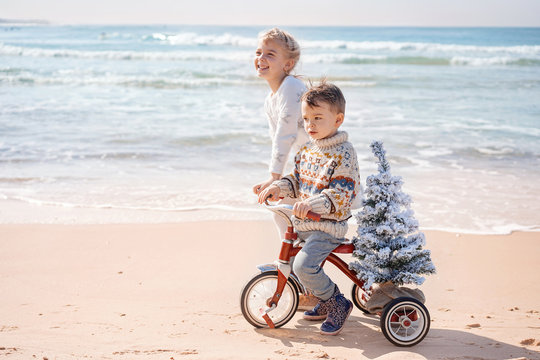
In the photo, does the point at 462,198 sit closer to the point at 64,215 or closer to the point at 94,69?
the point at 64,215

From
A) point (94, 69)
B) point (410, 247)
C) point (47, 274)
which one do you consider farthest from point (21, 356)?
point (94, 69)

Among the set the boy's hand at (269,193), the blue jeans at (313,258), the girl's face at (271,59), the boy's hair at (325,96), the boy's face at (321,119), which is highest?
the girl's face at (271,59)

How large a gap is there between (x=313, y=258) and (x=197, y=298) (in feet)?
3.91

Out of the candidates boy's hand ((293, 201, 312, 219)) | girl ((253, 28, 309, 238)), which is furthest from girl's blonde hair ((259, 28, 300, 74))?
boy's hand ((293, 201, 312, 219))

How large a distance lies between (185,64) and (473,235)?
19.8 meters

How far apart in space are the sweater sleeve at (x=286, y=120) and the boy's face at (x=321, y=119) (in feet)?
1.20

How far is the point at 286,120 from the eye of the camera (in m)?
3.55

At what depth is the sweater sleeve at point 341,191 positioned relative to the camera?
302 cm

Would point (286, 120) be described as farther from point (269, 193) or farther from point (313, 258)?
point (313, 258)

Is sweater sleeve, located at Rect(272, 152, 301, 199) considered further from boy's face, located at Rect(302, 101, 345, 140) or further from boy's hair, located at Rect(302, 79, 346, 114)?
boy's hair, located at Rect(302, 79, 346, 114)

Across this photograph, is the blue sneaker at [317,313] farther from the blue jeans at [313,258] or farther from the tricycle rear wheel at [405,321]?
the tricycle rear wheel at [405,321]

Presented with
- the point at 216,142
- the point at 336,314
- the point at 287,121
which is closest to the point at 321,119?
the point at 287,121

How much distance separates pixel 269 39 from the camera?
11.8 feet

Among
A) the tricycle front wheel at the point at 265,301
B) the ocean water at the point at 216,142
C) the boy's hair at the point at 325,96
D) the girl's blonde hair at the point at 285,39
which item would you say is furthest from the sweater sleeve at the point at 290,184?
the ocean water at the point at 216,142
